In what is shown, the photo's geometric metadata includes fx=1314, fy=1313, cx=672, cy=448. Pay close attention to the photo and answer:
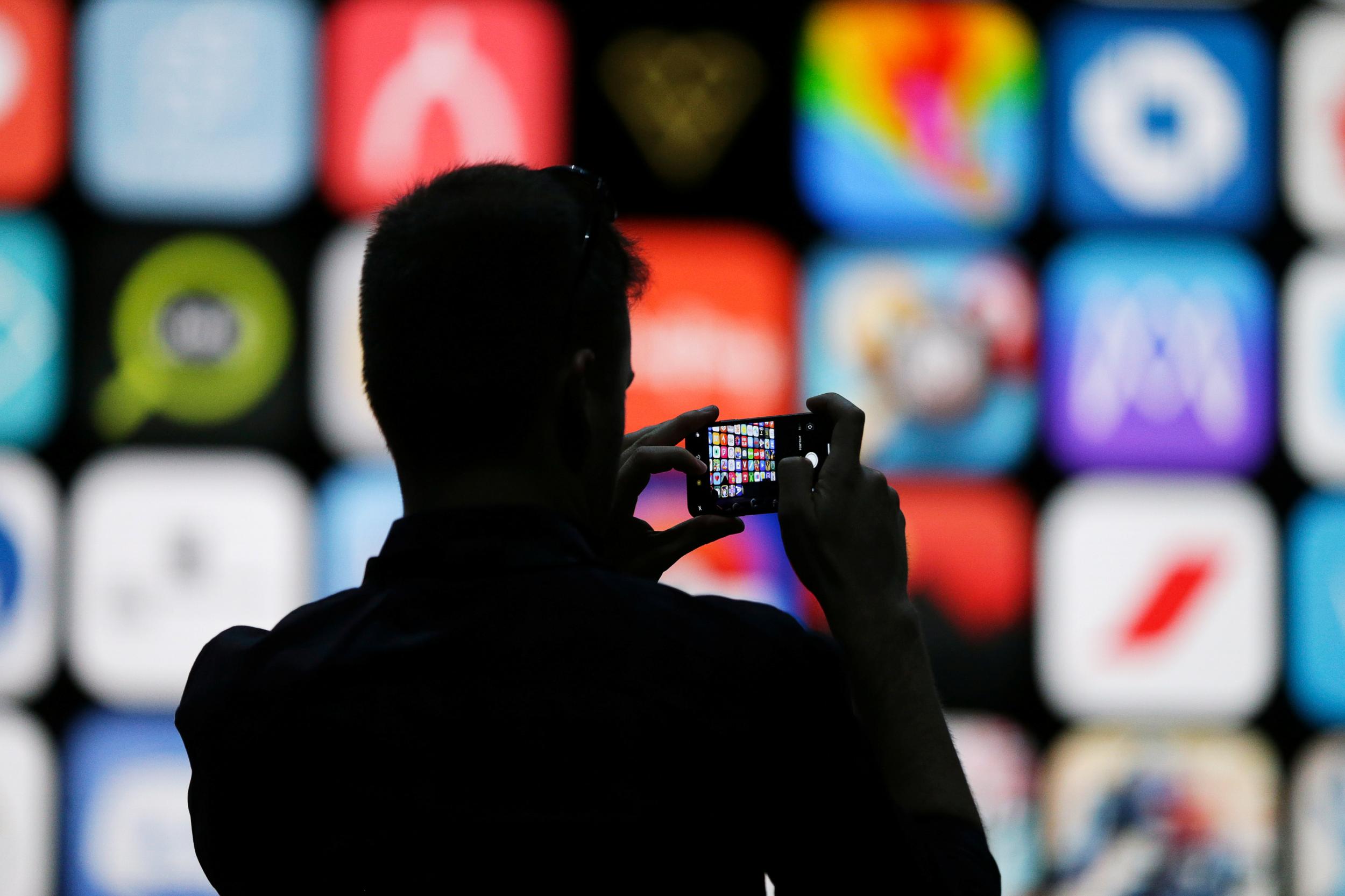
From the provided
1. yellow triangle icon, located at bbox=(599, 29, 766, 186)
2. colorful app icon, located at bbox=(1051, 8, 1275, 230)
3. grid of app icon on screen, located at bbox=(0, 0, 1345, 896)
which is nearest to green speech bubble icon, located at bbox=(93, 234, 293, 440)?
grid of app icon on screen, located at bbox=(0, 0, 1345, 896)

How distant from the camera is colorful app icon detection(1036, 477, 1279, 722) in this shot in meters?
1.70

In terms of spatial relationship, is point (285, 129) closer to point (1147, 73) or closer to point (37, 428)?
point (37, 428)

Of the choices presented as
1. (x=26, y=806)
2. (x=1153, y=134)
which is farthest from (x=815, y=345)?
(x=26, y=806)

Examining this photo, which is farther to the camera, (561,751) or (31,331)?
(31,331)

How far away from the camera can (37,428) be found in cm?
164

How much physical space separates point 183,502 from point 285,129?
0.50 meters

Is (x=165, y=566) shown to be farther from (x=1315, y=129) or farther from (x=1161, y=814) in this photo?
(x=1315, y=129)

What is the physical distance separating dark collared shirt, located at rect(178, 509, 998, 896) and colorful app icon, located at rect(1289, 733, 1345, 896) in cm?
133

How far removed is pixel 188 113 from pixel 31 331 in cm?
34

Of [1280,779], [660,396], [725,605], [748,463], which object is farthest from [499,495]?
[1280,779]

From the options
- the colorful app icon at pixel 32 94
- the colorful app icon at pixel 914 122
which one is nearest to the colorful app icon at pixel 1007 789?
the colorful app icon at pixel 914 122

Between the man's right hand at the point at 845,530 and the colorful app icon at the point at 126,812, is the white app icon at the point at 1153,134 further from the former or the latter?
the colorful app icon at the point at 126,812

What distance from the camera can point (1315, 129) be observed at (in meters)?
1.82

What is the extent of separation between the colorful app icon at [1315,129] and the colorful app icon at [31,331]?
5.38ft
